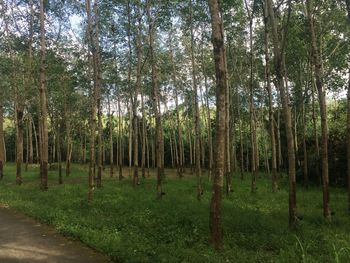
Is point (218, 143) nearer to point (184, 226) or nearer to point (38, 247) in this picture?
point (184, 226)

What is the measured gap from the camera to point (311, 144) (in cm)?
2941

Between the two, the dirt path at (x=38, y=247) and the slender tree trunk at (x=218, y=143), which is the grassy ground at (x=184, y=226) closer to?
the dirt path at (x=38, y=247)

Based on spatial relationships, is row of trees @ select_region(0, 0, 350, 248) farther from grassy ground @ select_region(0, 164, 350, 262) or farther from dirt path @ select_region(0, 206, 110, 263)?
dirt path @ select_region(0, 206, 110, 263)

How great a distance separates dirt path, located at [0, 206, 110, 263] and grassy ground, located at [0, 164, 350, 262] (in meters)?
0.33

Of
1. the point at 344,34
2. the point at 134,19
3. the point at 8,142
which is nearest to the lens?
the point at 344,34

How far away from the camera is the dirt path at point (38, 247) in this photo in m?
8.22

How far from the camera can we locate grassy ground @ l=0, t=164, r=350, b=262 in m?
8.62

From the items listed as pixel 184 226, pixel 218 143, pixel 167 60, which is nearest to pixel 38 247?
pixel 184 226

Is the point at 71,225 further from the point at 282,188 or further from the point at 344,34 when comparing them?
the point at 344,34

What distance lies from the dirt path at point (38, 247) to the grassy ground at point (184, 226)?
332 millimetres

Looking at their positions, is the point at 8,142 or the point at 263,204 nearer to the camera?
the point at 263,204

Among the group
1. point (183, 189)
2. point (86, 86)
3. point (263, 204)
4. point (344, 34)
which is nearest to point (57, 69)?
point (86, 86)

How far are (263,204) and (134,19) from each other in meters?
13.6

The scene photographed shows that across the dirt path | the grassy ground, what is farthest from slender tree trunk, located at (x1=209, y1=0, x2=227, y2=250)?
the dirt path
